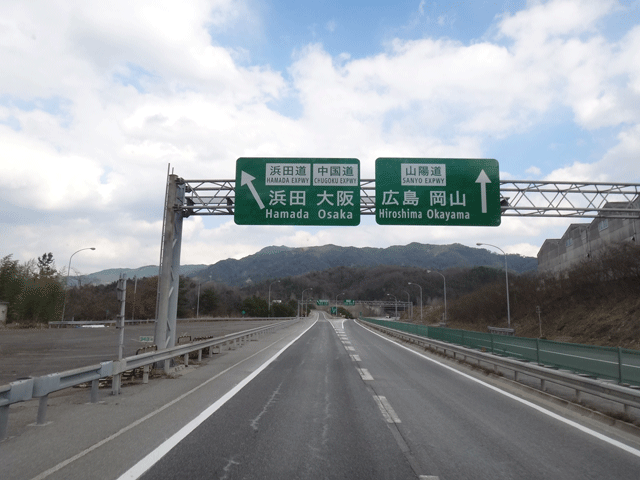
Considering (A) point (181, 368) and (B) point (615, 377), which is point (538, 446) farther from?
(A) point (181, 368)

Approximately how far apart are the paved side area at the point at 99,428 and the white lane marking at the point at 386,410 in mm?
3311

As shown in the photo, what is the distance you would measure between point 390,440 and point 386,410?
6.82ft

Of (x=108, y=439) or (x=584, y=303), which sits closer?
(x=108, y=439)

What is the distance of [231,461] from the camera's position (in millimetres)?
5211

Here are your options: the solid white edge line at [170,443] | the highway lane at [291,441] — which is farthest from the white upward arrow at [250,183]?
the solid white edge line at [170,443]

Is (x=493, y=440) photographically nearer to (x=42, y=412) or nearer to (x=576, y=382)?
(x=576, y=382)

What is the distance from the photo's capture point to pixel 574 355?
1118 cm

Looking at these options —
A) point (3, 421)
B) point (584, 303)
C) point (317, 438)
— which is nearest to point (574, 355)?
point (317, 438)

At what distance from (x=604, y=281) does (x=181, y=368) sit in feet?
111

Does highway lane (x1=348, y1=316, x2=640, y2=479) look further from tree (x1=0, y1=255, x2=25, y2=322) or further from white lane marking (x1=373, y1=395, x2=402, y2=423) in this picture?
tree (x1=0, y1=255, x2=25, y2=322)

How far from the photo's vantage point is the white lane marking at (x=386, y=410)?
7511 millimetres

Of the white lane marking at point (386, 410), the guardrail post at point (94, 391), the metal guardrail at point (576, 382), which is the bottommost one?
the white lane marking at point (386, 410)

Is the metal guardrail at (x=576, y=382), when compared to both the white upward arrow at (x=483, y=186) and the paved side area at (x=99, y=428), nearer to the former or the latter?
the white upward arrow at (x=483, y=186)

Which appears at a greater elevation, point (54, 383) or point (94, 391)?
point (54, 383)
